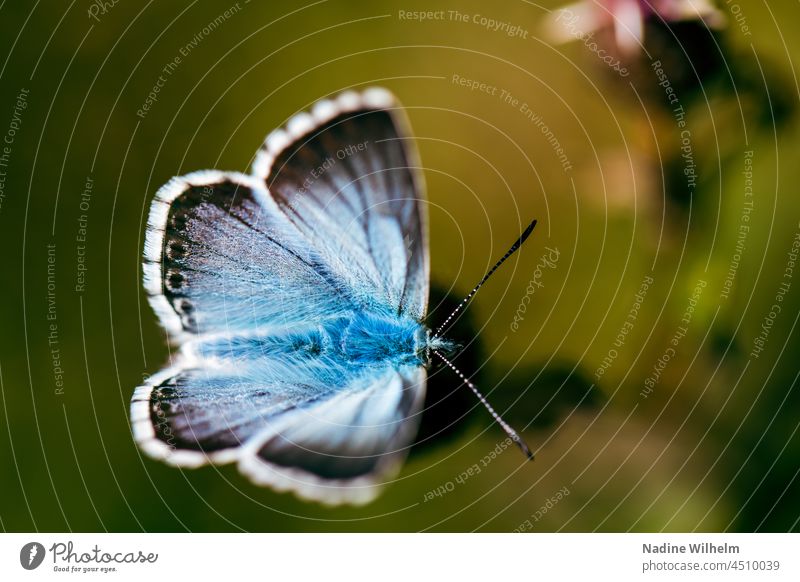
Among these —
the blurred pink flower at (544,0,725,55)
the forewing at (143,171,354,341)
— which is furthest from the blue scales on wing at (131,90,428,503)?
the blurred pink flower at (544,0,725,55)

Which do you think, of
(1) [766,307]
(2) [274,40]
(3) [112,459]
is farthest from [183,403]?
(1) [766,307]

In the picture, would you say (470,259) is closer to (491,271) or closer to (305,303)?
(491,271)

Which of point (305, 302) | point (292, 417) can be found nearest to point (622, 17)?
point (305, 302)

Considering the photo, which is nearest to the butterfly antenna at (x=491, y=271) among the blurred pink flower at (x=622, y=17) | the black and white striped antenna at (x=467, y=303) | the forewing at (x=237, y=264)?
the black and white striped antenna at (x=467, y=303)

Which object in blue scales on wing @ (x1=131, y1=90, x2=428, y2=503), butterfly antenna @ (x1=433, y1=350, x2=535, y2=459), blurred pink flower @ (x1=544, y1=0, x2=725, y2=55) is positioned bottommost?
butterfly antenna @ (x1=433, y1=350, x2=535, y2=459)

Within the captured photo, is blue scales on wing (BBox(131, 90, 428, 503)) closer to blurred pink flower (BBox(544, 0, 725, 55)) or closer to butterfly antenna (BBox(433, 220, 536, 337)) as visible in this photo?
butterfly antenna (BBox(433, 220, 536, 337))

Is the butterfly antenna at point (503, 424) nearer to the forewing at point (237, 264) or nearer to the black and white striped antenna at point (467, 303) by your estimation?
the black and white striped antenna at point (467, 303)

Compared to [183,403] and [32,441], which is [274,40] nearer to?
[183,403]
